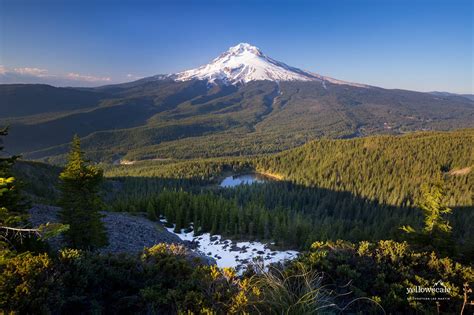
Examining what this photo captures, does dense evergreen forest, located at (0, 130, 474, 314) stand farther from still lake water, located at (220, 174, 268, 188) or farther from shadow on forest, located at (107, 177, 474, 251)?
still lake water, located at (220, 174, 268, 188)

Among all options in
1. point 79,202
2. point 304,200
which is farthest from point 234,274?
point 304,200

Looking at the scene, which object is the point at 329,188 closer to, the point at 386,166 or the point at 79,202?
the point at 386,166

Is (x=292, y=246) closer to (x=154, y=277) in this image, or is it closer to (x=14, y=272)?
(x=154, y=277)

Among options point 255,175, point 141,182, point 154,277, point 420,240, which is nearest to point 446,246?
point 420,240

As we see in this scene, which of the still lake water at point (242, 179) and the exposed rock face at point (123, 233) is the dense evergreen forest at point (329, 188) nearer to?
the still lake water at point (242, 179)

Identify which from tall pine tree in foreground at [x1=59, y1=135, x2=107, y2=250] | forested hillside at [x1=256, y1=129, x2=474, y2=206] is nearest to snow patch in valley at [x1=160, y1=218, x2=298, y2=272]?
tall pine tree in foreground at [x1=59, y1=135, x2=107, y2=250]
